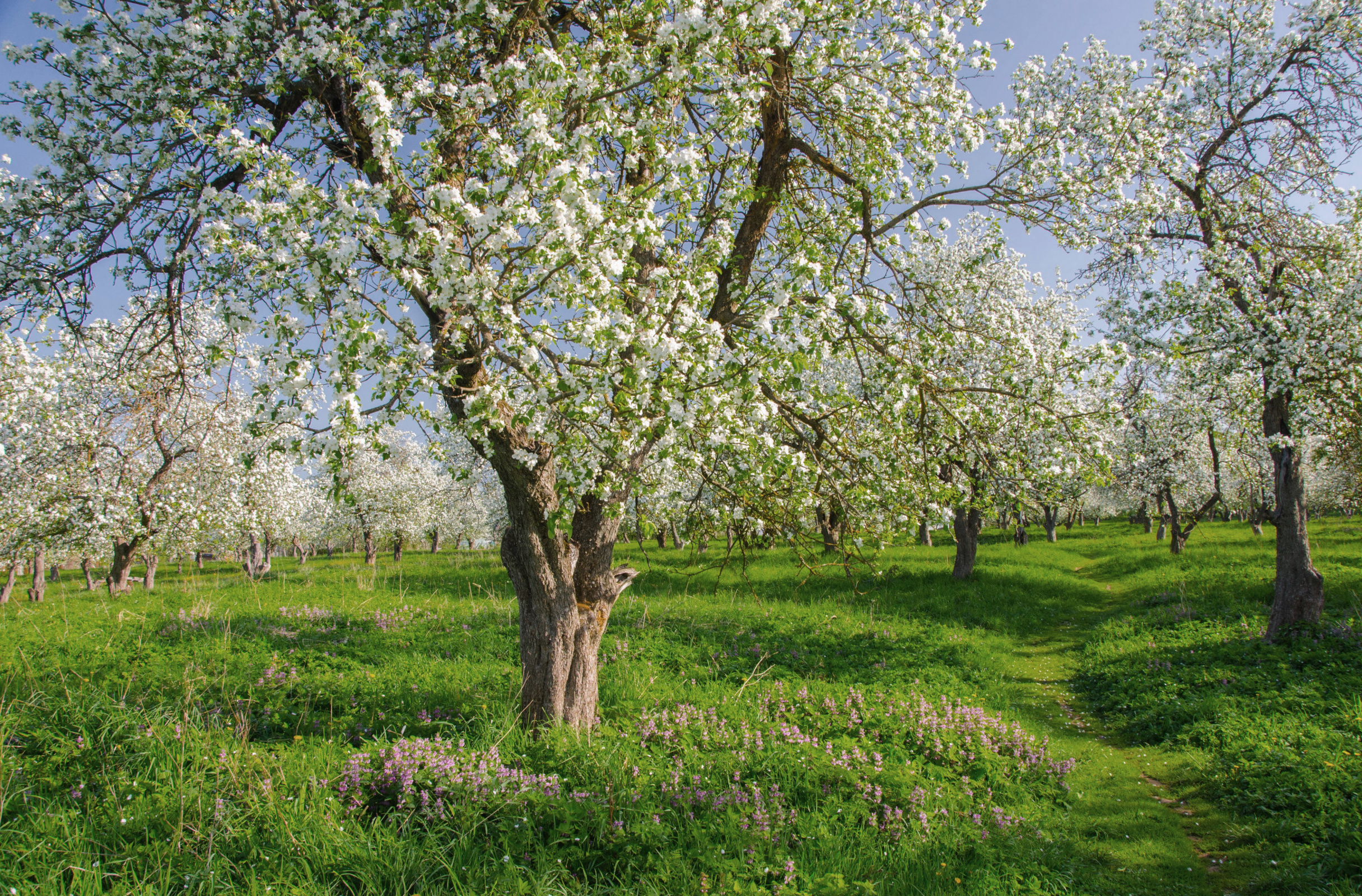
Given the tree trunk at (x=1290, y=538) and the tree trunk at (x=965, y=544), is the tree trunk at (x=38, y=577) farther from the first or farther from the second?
the tree trunk at (x=1290, y=538)

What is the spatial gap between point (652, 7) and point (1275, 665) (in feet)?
46.9

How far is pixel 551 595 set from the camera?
22.7ft

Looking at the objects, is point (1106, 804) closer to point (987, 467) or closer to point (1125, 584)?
point (987, 467)

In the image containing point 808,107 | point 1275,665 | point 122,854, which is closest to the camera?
point 122,854

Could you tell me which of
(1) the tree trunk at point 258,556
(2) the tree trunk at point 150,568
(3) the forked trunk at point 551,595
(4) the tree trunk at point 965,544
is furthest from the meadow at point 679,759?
(1) the tree trunk at point 258,556

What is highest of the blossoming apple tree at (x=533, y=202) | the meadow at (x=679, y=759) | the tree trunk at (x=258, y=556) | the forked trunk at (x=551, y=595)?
the blossoming apple tree at (x=533, y=202)

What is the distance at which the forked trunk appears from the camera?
22.3ft

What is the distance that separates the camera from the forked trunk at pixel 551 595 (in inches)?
267

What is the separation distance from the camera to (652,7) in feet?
15.9

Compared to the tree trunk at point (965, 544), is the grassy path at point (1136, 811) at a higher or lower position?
lower

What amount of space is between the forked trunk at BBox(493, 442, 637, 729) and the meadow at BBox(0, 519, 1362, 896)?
0.48 metres

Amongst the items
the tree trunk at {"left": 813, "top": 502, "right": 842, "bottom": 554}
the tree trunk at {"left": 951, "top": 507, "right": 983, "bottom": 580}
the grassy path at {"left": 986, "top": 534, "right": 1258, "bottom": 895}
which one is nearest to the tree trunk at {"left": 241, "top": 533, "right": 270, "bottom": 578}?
the tree trunk at {"left": 813, "top": 502, "right": 842, "bottom": 554}

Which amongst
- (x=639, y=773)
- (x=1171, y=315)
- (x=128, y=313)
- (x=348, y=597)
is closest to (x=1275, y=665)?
(x=1171, y=315)

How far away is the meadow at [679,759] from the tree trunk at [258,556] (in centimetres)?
2340
